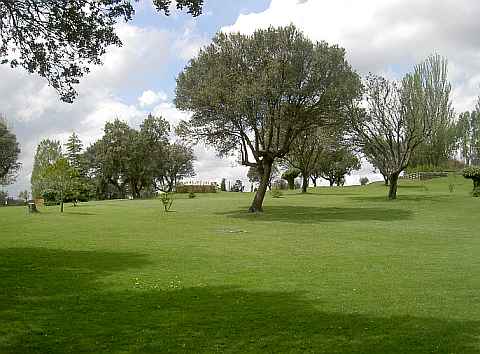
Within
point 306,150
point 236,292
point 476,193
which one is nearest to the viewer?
point 236,292

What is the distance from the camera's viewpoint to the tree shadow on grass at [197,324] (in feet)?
25.4

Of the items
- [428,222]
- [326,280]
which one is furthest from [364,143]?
[326,280]

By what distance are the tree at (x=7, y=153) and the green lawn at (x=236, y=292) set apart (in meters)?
52.5

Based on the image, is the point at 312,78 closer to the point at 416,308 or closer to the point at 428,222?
the point at 428,222

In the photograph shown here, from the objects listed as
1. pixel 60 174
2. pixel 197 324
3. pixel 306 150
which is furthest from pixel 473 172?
pixel 197 324

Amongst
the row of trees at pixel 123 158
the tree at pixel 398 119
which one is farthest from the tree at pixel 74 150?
the tree at pixel 398 119

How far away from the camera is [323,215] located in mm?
35250

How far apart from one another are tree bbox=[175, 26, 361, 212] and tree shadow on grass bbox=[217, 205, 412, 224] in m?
4.46

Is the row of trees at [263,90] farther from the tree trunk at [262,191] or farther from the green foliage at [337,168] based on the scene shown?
the green foliage at [337,168]

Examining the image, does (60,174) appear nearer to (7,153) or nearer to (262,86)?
(262,86)

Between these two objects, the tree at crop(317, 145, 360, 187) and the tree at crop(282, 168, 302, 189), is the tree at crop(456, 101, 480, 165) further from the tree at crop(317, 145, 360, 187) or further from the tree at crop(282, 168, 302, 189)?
the tree at crop(282, 168, 302, 189)

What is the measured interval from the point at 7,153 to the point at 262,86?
1995 inches

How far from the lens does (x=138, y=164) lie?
276 feet

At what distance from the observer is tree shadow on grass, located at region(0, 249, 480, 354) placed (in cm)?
773
